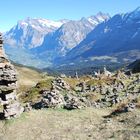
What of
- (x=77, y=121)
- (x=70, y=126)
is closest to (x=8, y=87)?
(x=77, y=121)

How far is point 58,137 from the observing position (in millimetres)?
44688

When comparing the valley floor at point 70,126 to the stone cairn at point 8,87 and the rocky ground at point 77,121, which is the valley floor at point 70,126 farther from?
the stone cairn at point 8,87

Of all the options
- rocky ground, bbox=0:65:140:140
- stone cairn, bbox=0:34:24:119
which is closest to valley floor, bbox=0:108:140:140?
rocky ground, bbox=0:65:140:140

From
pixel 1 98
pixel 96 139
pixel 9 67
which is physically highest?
pixel 9 67

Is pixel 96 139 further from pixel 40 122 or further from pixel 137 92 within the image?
pixel 137 92

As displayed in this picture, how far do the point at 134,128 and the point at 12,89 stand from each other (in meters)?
17.4

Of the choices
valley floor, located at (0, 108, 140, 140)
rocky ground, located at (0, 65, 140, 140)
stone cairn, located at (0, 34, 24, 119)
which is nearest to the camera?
valley floor, located at (0, 108, 140, 140)

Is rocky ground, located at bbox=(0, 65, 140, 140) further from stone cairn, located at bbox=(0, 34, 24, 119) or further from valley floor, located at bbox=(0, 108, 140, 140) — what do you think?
stone cairn, located at bbox=(0, 34, 24, 119)

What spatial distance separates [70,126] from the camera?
48688 mm

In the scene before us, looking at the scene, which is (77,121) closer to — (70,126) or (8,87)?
(70,126)

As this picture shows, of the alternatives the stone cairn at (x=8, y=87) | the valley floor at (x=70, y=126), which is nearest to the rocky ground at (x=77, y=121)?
the valley floor at (x=70, y=126)

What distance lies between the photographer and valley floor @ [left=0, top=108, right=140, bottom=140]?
145ft

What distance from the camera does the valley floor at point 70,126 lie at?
145 ft

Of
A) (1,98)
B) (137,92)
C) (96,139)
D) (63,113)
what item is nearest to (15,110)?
(1,98)
